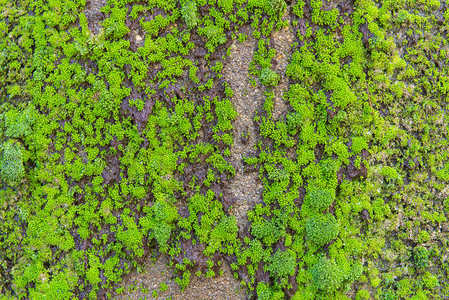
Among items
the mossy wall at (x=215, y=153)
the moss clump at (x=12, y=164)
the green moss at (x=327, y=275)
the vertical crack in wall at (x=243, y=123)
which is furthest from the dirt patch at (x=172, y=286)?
the moss clump at (x=12, y=164)

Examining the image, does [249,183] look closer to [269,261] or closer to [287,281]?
[269,261]

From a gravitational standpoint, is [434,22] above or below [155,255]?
above

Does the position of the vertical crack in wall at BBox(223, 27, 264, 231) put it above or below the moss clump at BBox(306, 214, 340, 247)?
above

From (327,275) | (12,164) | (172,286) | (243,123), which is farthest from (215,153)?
(12,164)

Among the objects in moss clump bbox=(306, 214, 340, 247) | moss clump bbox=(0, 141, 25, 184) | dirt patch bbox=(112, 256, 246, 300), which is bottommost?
dirt patch bbox=(112, 256, 246, 300)

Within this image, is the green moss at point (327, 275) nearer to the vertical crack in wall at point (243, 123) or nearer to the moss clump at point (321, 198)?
→ the moss clump at point (321, 198)

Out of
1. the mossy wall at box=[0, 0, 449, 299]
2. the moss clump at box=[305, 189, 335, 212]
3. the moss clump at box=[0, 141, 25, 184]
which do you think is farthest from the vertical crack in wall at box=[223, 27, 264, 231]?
the moss clump at box=[0, 141, 25, 184]

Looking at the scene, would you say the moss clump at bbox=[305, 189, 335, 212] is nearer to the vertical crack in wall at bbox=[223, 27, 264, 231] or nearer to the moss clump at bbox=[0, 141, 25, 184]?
the vertical crack in wall at bbox=[223, 27, 264, 231]

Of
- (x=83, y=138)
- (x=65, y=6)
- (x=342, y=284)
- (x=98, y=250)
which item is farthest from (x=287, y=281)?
(x=65, y=6)

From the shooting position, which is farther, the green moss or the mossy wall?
the mossy wall
